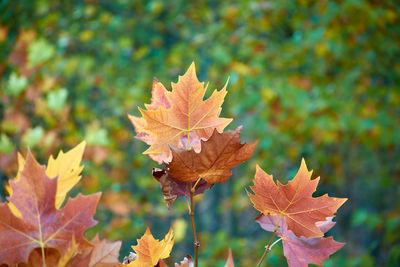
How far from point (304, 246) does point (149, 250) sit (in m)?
0.19

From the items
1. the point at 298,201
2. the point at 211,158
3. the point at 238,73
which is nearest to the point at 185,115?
the point at 211,158

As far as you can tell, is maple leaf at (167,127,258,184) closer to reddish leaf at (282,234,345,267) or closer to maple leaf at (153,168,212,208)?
maple leaf at (153,168,212,208)

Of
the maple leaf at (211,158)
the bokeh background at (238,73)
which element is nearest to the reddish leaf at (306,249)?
the maple leaf at (211,158)

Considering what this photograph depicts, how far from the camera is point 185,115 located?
A: 417mm

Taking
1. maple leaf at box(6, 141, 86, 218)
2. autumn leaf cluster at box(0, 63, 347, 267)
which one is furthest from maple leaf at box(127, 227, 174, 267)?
maple leaf at box(6, 141, 86, 218)

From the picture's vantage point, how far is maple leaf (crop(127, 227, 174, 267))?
1.25ft

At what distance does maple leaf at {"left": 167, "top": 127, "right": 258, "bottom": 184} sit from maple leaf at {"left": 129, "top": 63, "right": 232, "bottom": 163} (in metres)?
0.04

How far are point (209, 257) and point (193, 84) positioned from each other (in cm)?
283

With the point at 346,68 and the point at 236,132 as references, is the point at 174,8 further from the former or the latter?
the point at 236,132

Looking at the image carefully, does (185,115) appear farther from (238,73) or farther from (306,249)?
(238,73)

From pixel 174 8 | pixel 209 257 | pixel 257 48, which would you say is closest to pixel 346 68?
pixel 257 48

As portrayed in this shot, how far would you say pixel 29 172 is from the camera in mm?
350

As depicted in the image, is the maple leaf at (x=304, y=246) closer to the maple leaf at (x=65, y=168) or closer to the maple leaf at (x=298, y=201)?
the maple leaf at (x=298, y=201)

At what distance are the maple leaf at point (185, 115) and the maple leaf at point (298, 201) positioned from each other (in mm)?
82
